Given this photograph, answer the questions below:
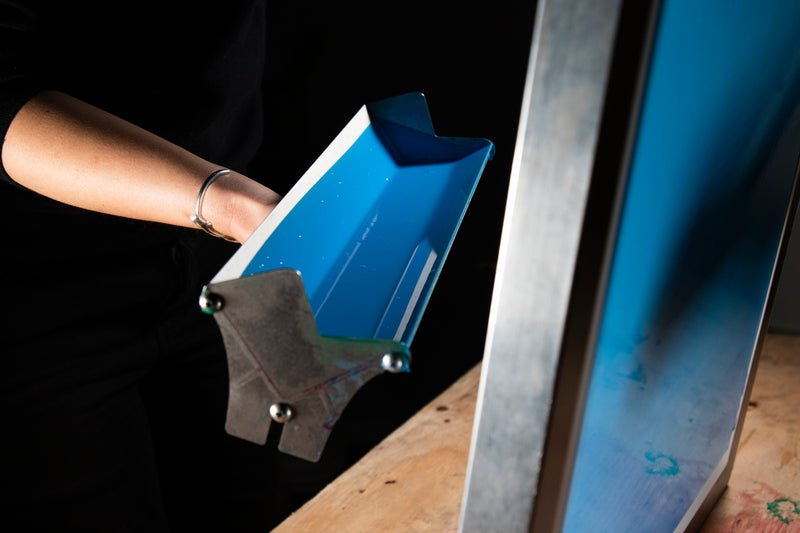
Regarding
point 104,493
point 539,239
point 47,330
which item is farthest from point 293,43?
point 539,239

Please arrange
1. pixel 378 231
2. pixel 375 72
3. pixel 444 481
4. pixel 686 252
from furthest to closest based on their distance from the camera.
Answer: pixel 375 72 → pixel 444 481 → pixel 378 231 → pixel 686 252

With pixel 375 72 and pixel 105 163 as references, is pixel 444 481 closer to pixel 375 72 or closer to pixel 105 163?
pixel 105 163

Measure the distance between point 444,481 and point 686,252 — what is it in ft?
1.43

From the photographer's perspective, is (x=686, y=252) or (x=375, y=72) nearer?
(x=686, y=252)

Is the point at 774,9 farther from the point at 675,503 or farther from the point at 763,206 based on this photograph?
the point at 675,503

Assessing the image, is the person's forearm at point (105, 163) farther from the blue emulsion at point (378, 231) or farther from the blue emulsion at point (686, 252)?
the blue emulsion at point (686, 252)

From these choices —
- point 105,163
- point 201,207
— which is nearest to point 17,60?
point 105,163

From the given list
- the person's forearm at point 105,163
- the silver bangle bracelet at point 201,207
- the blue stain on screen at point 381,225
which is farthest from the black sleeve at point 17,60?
the blue stain on screen at point 381,225

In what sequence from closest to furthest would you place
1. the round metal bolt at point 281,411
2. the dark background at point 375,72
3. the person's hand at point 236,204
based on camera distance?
the round metal bolt at point 281,411 < the person's hand at point 236,204 < the dark background at point 375,72

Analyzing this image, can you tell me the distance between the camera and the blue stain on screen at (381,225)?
39 centimetres

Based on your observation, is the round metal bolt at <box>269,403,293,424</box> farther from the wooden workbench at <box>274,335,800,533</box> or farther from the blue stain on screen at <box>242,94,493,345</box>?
the wooden workbench at <box>274,335,800,533</box>

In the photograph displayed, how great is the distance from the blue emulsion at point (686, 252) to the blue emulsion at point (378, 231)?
0.40 feet

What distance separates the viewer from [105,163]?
59cm

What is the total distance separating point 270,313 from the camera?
0.97 feet
